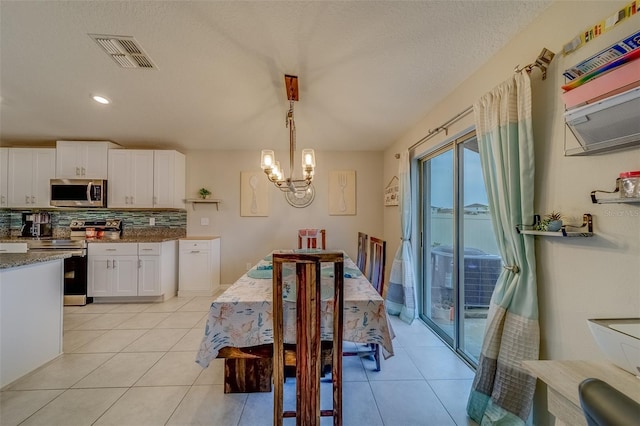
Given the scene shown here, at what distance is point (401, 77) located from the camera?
205cm

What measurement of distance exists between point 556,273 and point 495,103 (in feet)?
3.37

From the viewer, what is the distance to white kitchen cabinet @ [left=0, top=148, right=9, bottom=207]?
3.62m

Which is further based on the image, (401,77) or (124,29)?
(401,77)

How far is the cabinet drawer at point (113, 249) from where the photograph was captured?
3504 millimetres

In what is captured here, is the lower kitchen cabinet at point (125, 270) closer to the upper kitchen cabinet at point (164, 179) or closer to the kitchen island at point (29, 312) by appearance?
the upper kitchen cabinet at point (164, 179)

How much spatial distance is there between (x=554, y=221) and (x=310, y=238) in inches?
113

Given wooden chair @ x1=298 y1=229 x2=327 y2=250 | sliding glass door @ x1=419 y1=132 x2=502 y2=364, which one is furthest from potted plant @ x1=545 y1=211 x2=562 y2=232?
wooden chair @ x1=298 y1=229 x2=327 y2=250

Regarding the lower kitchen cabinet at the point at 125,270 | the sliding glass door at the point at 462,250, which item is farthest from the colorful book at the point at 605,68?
the lower kitchen cabinet at the point at 125,270

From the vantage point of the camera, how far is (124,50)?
5.75ft

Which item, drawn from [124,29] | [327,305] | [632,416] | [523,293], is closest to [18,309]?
[124,29]

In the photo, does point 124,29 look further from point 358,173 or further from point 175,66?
point 358,173

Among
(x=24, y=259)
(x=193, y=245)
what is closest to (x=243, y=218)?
(x=193, y=245)

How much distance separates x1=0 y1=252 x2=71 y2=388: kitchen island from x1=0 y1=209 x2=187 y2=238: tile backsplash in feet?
6.49

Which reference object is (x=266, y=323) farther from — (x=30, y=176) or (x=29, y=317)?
(x=30, y=176)
